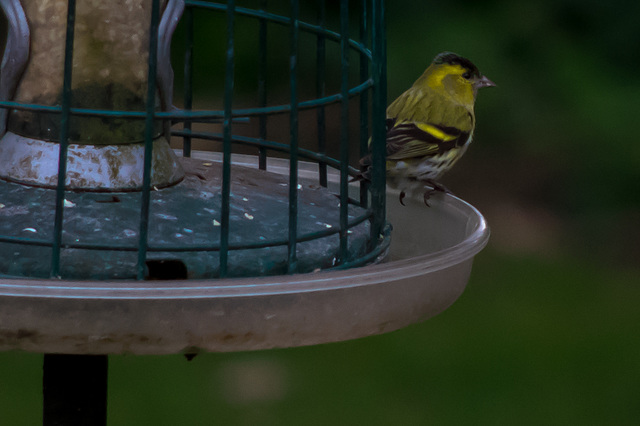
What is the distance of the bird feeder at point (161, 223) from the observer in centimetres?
150

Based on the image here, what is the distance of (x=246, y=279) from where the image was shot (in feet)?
5.04

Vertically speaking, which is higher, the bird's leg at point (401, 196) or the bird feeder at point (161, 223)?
the bird feeder at point (161, 223)

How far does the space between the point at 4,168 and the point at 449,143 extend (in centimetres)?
153

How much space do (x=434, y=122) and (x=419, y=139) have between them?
0.13m

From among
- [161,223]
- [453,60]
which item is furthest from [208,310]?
[453,60]

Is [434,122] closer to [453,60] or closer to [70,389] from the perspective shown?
[453,60]

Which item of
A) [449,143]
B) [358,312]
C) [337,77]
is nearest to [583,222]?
[337,77]

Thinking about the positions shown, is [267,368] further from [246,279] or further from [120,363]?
[246,279]

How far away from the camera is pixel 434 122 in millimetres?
3293

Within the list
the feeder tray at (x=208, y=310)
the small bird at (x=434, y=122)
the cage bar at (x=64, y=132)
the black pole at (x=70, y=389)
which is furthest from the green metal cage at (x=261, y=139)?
the small bird at (x=434, y=122)

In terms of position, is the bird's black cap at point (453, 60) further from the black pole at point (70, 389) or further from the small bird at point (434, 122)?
the black pole at point (70, 389)

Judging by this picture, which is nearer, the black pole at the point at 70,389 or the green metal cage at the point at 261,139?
the green metal cage at the point at 261,139

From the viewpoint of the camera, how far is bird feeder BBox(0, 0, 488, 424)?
1.50 meters

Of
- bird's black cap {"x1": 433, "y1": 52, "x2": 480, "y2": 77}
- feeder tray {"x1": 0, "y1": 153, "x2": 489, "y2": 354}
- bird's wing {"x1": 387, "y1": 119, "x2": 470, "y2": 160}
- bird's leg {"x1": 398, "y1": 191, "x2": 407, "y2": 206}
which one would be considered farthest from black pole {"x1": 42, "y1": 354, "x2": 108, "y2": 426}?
bird's black cap {"x1": 433, "y1": 52, "x2": 480, "y2": 77}
